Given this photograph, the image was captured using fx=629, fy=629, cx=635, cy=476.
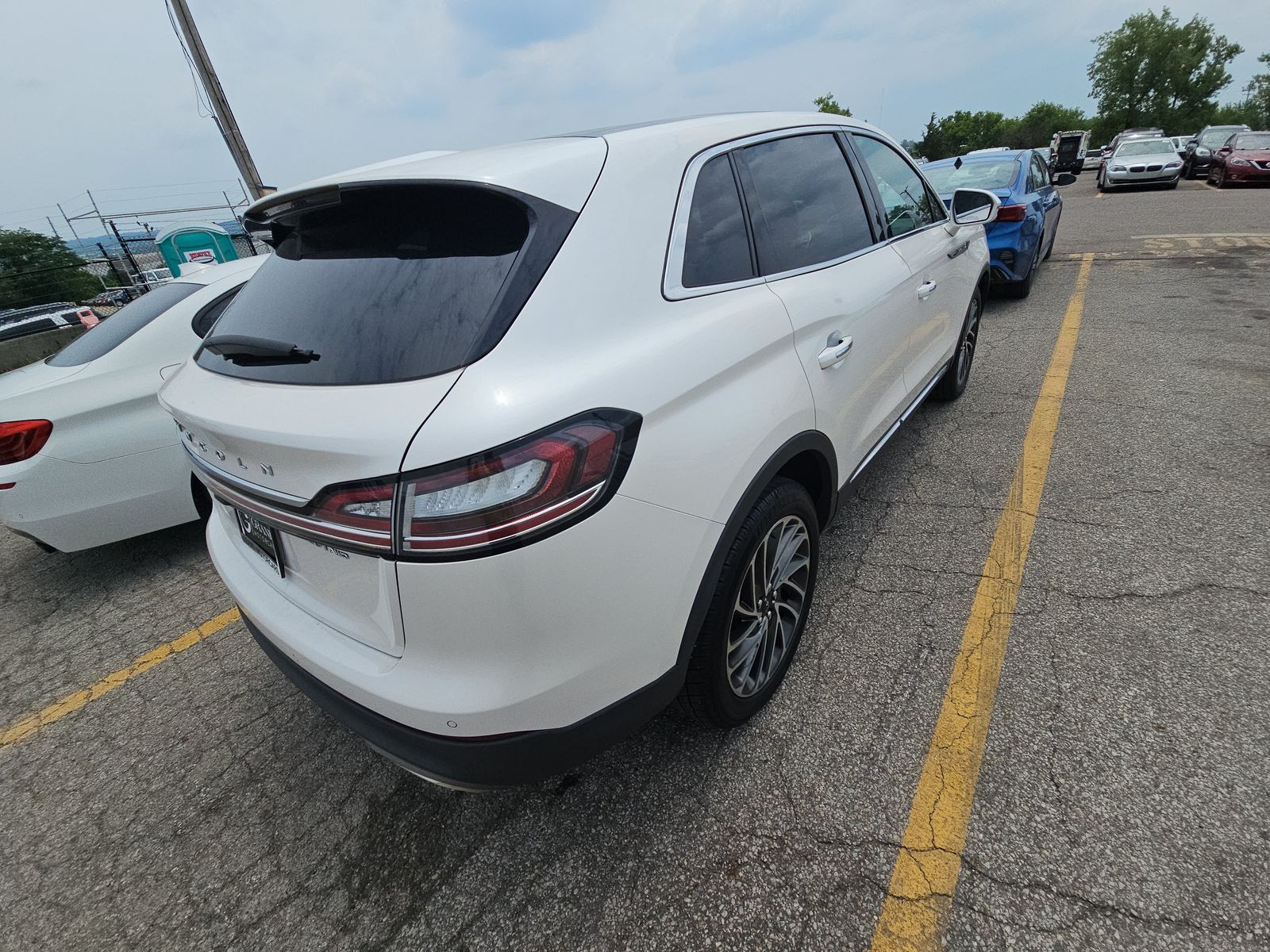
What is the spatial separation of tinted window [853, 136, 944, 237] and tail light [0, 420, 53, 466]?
4.10 metres

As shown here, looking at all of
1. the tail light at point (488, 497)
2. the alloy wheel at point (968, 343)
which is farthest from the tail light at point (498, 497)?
the alloy wheel at point (968, 343)

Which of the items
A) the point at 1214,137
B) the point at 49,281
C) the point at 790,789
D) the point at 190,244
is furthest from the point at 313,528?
the point at 1214,137

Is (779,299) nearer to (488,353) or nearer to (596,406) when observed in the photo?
(596,406)

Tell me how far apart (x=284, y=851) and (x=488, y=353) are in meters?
1.70

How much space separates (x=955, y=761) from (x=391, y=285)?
209 cm

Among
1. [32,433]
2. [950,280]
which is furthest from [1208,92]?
[32,433]

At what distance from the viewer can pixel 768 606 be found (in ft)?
6.73

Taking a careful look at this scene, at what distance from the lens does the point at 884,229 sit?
111 inches

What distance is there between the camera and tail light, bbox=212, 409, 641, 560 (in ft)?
4.01

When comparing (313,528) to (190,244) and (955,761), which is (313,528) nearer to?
(955,761)

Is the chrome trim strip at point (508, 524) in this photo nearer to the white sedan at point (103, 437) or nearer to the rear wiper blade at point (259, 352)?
the rear wiper blade at point (259, 352)

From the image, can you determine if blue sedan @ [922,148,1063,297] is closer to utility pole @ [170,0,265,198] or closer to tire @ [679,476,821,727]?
tire @ [679,476,821,727]

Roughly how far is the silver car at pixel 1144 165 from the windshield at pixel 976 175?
16137mm

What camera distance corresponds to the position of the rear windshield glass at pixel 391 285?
4.56 ft
